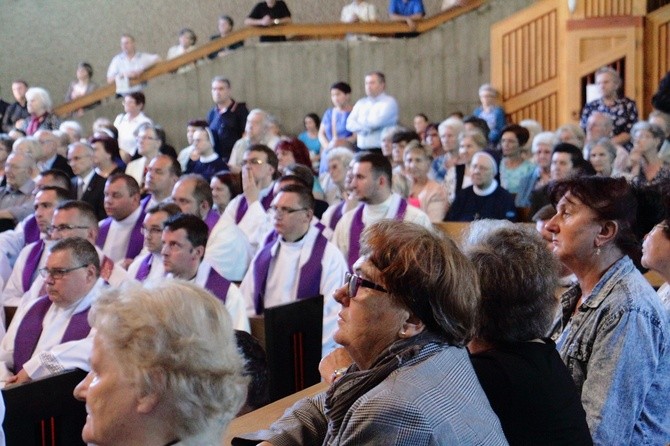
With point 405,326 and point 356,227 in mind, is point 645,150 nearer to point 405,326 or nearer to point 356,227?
point 356,227

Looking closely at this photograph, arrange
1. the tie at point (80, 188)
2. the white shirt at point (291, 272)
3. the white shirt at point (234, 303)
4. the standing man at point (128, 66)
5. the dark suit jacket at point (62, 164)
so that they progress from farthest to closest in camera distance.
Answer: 1. the standing man at point (128, 66)
2. the dark suit jacket at point (62, 164)
3. the tie at point (80, 188)
4. the white shirt at point (291, 272)
5. the white shirt at point (234, 303)

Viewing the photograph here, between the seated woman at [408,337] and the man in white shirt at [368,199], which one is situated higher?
the seated woman at [408,337]

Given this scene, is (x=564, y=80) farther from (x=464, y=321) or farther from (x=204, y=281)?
(x=464, y=321)

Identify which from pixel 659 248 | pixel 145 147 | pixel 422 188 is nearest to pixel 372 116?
pixel 145 147

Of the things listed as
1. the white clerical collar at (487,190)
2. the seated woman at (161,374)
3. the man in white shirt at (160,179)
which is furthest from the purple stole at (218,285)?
the seated woman at (161,374)

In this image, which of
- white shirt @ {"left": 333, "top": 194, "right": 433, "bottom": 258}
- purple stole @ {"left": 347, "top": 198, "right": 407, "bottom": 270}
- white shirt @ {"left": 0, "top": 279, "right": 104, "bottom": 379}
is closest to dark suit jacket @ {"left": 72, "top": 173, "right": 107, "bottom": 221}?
white shirt @ {"left": 333, "top": 194, "right": 433, "bottom": 258}

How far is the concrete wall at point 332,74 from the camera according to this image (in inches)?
516

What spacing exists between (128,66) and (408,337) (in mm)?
13137

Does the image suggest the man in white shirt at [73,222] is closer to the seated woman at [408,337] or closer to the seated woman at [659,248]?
the seated woman at [659,248]

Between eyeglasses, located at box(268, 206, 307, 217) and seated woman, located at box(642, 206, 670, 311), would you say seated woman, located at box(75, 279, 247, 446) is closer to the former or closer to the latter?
seated woman, located at box(642, 206, 670, 311)

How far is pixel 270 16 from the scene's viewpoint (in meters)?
13.9

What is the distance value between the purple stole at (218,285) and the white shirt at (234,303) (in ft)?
0.06

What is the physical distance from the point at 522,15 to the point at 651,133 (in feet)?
14.5

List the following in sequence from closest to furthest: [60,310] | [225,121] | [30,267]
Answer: [60,310]
[30,267]
[225,121]
